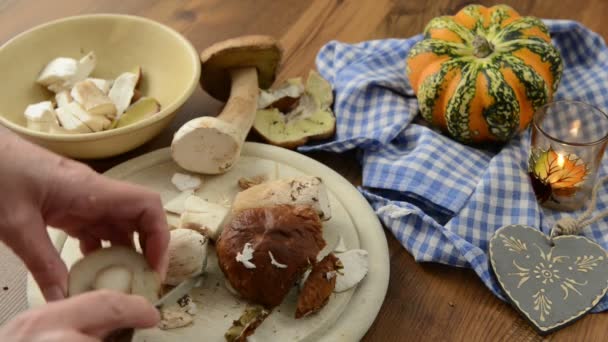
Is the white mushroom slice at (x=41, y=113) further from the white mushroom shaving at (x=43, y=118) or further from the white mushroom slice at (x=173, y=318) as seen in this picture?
the white mushroom slice at (x=173, y=318)

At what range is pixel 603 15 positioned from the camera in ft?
5.21

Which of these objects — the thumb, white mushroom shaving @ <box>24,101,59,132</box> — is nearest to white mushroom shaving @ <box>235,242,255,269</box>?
the thumb

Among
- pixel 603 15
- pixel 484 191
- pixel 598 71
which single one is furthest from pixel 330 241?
pixel 603 15

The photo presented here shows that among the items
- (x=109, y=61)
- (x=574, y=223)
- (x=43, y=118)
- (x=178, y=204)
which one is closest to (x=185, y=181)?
(x=178, y=204)

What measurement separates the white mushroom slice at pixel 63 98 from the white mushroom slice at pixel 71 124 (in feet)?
0.13

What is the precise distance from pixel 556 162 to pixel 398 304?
1.28ft

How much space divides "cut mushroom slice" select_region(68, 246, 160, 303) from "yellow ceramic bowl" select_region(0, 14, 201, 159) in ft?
1.10

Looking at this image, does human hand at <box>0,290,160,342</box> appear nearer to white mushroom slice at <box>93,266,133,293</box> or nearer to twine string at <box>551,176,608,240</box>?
white mushroom slice at <box>93,266,133,293</box>

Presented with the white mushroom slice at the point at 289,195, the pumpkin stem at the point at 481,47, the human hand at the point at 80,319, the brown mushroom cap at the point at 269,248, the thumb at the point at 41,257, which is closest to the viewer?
the human hand at the point at 80,319

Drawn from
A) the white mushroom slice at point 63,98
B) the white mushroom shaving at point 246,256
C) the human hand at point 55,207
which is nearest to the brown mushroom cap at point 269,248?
the white mushroom shaving at point 246,256

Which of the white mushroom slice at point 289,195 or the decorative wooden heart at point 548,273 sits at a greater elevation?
the white mushroom slice at point 289,195

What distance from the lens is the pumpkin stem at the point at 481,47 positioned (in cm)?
122

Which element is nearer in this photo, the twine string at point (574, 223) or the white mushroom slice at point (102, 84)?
the twine string at point (574, 223)

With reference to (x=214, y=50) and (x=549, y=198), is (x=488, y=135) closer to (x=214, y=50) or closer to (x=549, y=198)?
(x=549, y=198)
